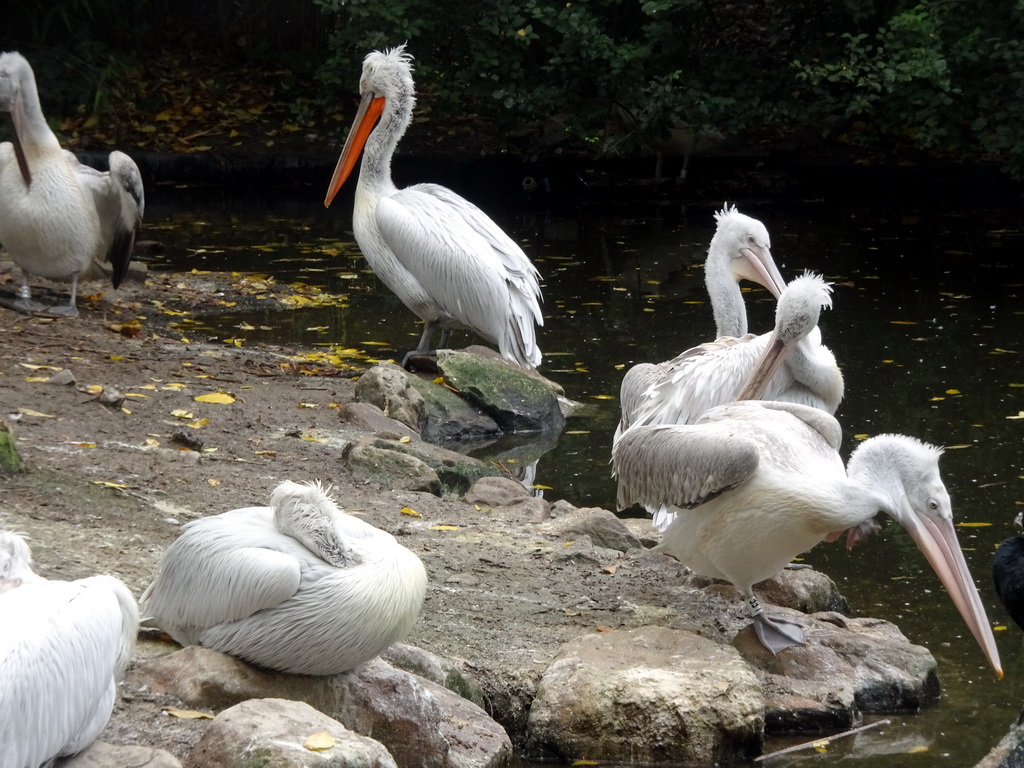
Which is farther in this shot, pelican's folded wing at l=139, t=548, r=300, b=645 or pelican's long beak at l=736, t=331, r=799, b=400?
pelican's long beak at l=736, t=331, r=799, b=400

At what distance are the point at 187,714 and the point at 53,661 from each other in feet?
1.72

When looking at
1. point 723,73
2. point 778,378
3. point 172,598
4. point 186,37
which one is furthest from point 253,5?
point 172,598

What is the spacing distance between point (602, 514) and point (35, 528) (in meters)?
1.91

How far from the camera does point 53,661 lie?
221 cm

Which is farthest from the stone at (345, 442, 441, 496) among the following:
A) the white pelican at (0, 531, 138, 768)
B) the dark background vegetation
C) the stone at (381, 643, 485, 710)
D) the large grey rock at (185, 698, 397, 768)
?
the dark background vegetation

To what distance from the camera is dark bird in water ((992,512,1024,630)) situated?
2.92 meters

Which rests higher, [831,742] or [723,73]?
[723,73]

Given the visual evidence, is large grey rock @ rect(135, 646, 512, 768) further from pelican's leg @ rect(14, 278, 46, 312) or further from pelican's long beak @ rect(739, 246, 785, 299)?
pelican's leg @ rect(14, 278, 46, 312)

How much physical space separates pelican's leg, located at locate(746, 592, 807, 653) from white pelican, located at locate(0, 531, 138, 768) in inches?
73.5

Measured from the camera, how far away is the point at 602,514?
452 centimetres

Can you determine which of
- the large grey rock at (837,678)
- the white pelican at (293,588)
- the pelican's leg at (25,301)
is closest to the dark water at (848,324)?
the large grey rock at (837,678)

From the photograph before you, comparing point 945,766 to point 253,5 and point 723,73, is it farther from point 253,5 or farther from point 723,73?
point 253,5

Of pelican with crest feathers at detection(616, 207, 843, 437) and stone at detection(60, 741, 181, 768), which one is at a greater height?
pelican with crest feathers at detection(616, 207, 843, 437)

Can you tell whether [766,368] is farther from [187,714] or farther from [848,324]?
[848,324]
